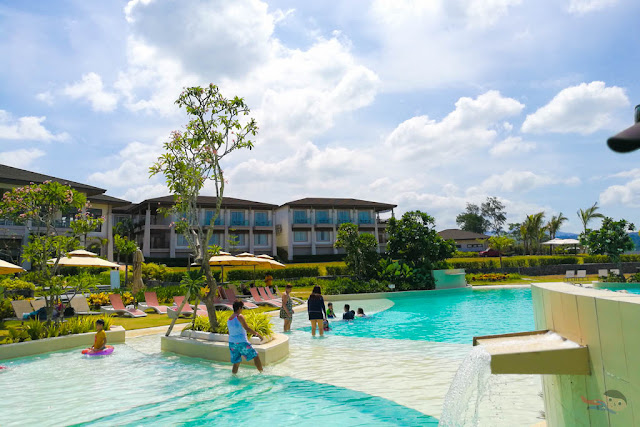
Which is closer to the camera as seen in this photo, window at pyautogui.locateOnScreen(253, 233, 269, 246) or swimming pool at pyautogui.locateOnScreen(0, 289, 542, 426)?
swimming pool at pyautogui.locateOnScreen(0, 289, 542, 426)

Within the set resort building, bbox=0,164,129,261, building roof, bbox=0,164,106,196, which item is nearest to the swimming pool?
resort building, bbox=0,164,129,261

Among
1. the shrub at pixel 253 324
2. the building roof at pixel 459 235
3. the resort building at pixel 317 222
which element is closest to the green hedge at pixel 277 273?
the resort building at pixel 317 222

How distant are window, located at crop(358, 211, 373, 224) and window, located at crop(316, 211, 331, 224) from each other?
4.58 m

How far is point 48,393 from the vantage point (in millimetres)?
7961

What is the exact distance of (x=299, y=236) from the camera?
5869cm

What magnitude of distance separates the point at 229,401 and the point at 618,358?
19.6 feet

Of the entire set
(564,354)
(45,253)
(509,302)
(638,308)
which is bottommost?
(509,302)

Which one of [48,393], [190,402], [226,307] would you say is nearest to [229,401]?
[190,402]

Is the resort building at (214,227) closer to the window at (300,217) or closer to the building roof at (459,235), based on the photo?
the window at (300,217)

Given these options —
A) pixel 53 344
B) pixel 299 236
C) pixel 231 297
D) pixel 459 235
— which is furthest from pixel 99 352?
pixel 459 235

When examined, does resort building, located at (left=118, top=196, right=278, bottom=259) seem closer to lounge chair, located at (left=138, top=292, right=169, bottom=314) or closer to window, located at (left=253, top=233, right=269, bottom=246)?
window, located at (left=253, top=233, right=269, bottom=246)

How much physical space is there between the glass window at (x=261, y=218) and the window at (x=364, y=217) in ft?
42.7

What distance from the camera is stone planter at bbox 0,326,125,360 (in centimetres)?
1086

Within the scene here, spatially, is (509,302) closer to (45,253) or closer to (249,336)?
(249,336)
